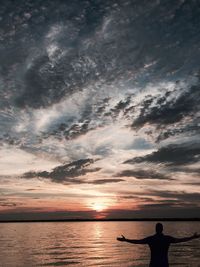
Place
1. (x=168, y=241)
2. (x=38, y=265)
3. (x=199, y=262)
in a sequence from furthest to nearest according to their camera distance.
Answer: (x=199, y=262), (x=38, y=265), (x=168, y=241)

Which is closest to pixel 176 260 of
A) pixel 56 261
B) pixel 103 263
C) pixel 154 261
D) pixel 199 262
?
pixel 199 262

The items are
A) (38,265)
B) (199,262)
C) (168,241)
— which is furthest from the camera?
(199,262)

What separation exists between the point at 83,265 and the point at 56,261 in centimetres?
490

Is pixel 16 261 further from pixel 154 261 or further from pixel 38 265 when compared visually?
pixel 154 261

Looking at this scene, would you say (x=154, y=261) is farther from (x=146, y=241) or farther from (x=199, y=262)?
(x=199, y=262)

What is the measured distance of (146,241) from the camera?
45.5 feet

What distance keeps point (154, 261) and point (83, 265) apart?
1014 inches

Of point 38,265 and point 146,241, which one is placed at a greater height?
point 146,241

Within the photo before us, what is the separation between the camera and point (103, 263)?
38750 mm

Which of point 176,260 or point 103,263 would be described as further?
point 176,260

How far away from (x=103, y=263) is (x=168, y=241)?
1062 inches

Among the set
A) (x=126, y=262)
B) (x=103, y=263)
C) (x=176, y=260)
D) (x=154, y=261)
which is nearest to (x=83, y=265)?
(x=103, y=263)

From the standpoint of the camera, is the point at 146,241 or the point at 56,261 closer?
the point at 146,241

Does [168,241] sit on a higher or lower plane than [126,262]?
higher
